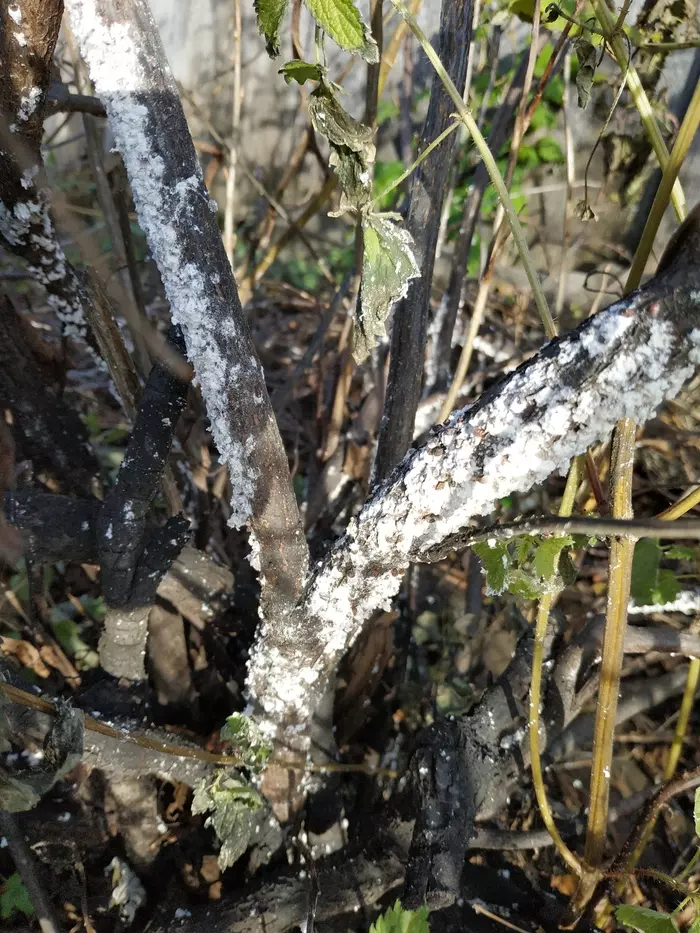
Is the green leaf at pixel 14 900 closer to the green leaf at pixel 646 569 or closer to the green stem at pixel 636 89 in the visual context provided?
the green leaf at pixel 646 569

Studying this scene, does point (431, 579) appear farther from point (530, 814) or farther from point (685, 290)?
point (685, 290)

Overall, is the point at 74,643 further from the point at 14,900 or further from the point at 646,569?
the point at 646,569

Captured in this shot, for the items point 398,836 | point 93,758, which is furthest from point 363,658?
point 93,758

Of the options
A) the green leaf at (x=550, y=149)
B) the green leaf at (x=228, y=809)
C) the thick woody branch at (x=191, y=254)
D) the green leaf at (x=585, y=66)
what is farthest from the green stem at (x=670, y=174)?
the green leaf at (x=550, y=149)

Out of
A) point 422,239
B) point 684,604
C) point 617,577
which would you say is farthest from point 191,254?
point 684,604

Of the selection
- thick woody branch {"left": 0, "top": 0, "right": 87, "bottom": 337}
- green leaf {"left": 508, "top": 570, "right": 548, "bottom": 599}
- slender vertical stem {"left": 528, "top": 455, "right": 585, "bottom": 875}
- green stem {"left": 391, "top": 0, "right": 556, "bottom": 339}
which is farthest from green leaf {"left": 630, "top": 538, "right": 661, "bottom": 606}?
thick woody branch {"left": 0, "top": 0, "right": 87, "bottom": 337}

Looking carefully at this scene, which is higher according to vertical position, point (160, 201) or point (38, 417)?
point (160, 201)

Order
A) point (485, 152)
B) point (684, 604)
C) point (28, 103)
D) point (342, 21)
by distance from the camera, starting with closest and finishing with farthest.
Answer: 1. point (342, 21)
2. point (485, 152)
3. point (28, 103)
4. point (684, 604)
